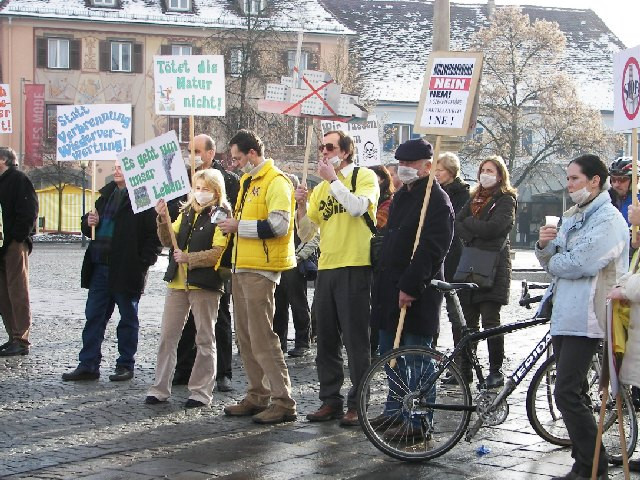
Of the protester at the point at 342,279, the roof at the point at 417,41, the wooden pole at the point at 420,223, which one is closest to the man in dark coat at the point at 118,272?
the protester at the point at 342,279

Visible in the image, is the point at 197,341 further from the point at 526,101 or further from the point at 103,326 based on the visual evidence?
the point at 526,101

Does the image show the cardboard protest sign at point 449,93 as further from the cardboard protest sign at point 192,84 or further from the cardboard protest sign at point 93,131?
the cardboard protest sign at point 93,131

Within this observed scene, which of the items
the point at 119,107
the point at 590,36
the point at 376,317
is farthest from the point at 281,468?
the point at 590,36

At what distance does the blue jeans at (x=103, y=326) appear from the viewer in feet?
35.1

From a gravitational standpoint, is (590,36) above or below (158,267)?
above

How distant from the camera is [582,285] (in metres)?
6.66

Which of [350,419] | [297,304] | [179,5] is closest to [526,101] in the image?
[179,5]

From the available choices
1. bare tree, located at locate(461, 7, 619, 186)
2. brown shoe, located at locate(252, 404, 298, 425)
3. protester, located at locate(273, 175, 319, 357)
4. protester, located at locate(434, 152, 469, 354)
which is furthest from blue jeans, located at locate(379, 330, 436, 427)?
bare tree, located at locate(461, 7, 619, 186)

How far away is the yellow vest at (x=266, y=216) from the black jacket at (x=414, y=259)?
88 centimetres

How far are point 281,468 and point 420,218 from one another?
2.04 meters

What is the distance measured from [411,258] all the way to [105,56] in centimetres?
5153

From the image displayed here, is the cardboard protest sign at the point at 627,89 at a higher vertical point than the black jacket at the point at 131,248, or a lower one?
higher

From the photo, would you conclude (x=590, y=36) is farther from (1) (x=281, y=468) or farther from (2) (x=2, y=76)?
(1) (x=281, y=468)

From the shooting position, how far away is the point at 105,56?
189ft
